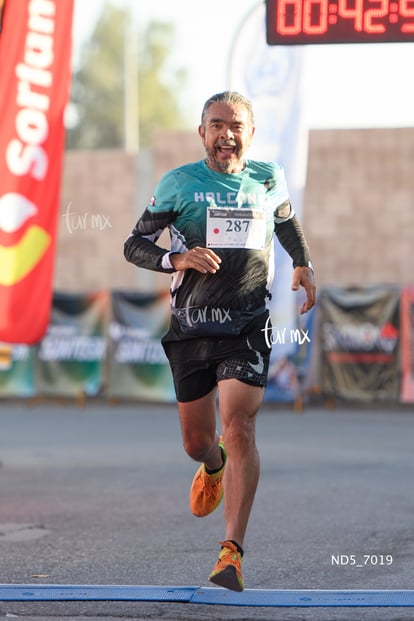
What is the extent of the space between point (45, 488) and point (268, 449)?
4641 millimetres

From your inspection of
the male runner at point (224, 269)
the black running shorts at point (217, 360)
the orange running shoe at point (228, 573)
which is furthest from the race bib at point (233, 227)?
the orange running shoe at point (228, 573)

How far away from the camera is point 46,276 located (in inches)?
443

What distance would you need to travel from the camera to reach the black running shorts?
6.47 metres

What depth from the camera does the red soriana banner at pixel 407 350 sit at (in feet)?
75.4

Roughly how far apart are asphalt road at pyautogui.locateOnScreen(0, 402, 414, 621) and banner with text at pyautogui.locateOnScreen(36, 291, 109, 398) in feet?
23.2

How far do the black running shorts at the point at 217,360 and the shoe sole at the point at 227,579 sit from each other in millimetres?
922

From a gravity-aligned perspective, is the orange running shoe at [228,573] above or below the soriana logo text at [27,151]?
below

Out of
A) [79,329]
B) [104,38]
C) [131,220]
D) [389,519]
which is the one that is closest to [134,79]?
[104,38]

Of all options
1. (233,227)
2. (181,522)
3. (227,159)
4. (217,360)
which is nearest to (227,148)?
(227,159)

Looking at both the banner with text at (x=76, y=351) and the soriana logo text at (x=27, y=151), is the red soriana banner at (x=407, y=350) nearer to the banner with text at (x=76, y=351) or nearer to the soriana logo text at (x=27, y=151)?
the banner with text at (x=76, y=351)

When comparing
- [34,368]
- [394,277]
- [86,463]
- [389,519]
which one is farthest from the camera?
[394,277]

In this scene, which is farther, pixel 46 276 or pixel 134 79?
pixel 134 79

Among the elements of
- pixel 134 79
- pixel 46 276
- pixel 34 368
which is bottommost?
pixel 34 368

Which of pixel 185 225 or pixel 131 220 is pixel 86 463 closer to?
pixel 185 225
